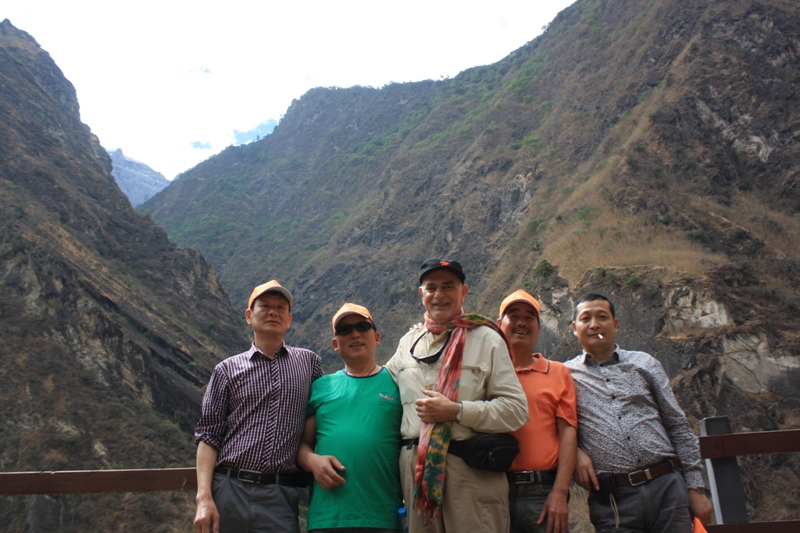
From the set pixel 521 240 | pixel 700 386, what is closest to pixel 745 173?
pixel 521 240

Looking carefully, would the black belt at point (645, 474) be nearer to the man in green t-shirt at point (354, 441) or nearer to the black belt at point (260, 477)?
the man in green t-shirt at point (354, 441)

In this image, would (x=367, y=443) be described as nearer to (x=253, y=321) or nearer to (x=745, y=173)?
(x=253, y=321)

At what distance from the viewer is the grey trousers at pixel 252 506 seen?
295cm

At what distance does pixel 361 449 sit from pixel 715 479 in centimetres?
199

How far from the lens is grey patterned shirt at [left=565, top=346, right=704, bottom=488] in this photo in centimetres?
309

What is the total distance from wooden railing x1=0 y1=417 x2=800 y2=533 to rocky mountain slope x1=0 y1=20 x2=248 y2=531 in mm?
14925

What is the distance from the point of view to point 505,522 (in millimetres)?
2848

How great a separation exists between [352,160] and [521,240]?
166 feet

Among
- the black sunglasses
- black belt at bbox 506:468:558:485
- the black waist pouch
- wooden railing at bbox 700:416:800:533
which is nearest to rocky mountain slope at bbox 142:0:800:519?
wooden railing at bbox 700:416:800:533

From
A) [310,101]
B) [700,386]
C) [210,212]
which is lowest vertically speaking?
[700,386]

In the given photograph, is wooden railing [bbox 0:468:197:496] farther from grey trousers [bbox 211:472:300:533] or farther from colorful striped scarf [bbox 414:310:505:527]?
colorful striped scarf [bbox 414:310:505:527]

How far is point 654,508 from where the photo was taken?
2.99 meters

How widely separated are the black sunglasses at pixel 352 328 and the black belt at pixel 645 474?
1582mm

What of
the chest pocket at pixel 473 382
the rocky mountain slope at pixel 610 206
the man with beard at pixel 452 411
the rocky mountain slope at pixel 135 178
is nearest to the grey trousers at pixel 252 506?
the man with beard at pixel 452 411
